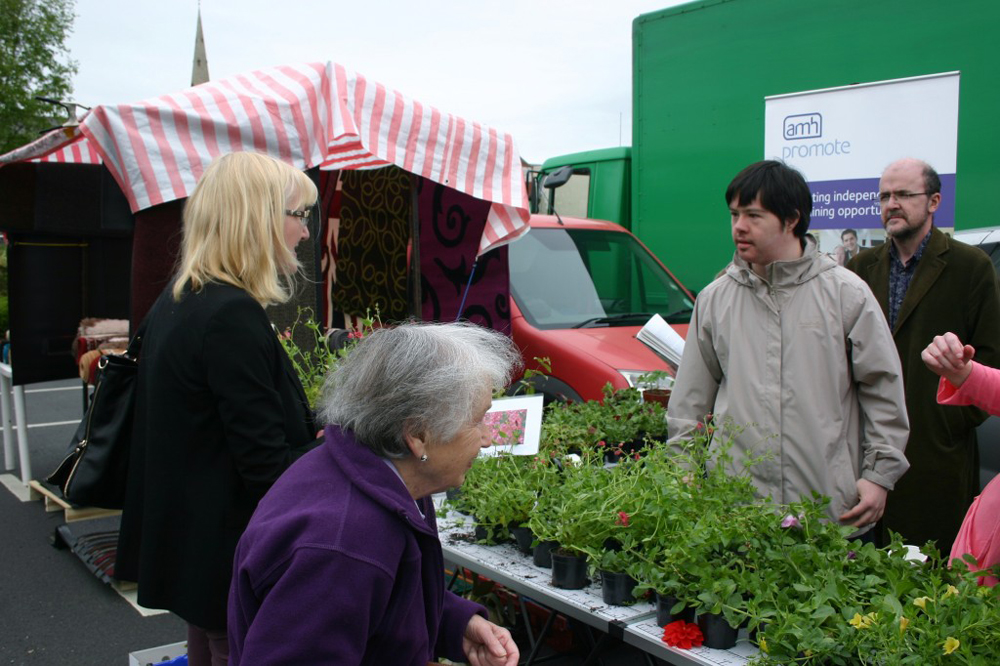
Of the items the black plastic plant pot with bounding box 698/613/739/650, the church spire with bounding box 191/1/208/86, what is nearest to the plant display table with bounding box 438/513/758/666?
the black plastic plant pot with bounding box 698/613/739/650

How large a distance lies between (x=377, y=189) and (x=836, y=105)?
328 centimetres

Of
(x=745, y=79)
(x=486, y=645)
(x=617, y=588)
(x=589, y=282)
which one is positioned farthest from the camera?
Answer: (x=745, y=79)

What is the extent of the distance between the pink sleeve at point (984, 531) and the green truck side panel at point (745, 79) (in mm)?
3942

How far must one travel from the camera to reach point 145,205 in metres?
4.00

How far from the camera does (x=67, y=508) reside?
5910mm

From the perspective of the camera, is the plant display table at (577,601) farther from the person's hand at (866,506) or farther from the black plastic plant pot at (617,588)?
the person's hand at (866,506)

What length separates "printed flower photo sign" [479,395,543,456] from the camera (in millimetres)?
2953

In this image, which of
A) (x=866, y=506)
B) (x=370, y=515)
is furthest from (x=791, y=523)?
(x=370, y=515)

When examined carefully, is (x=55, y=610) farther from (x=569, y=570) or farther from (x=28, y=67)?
(x=28, y=67)

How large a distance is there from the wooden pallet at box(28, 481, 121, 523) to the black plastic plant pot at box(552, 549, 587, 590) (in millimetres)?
4454

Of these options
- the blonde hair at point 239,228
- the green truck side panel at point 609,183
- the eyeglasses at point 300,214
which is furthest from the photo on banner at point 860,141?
the blonde hair at point 239,228

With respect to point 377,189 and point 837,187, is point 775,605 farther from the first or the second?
point 837,187

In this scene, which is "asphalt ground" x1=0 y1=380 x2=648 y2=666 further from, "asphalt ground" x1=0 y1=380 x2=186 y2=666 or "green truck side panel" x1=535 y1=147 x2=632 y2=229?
"green truck side panel" x1=535 y1=147 x2=632 y2=229

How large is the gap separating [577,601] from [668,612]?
27cm
